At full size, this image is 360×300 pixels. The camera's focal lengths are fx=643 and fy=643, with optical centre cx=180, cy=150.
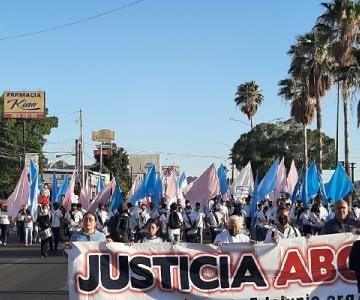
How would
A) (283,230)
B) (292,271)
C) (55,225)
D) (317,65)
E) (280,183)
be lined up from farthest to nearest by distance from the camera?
(317,65)
(280,183)
(55,225)
(283,230)
(292,271)

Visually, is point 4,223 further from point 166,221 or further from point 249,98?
point 249,98

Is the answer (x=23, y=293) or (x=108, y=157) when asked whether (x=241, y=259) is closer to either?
(x=23, y=293)

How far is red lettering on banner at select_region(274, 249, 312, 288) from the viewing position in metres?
7.73

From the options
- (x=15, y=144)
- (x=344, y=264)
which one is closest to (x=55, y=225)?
(x=344, y=264)

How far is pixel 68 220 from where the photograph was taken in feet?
65.4

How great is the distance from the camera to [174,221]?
1709 cm

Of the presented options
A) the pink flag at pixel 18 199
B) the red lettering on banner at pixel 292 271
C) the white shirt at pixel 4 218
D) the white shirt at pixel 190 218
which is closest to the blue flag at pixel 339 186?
the white shirt at pixel 190 218

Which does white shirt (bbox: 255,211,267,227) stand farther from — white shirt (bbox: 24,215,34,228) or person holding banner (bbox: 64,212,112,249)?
person holding banner (bbox: 64,212,112,249)

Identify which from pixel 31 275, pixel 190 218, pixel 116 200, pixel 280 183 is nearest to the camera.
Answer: pixel 31 275

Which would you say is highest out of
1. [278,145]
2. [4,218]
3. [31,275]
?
[278,145]

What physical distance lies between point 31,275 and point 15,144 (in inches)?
2182

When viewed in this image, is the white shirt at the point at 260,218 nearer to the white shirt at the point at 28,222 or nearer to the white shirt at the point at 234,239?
the white shirt at the point at 28,222

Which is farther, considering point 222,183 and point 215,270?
point 222,183

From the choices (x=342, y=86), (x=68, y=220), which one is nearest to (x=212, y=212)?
(x=68, y=220)
